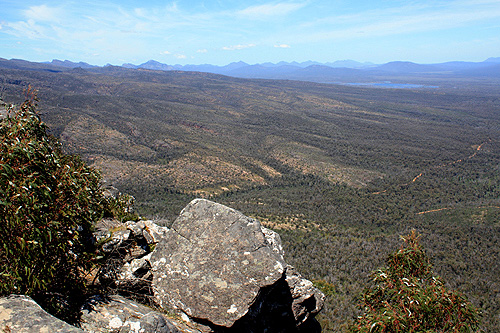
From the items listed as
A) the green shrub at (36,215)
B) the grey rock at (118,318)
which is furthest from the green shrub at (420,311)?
the green shrub at (36,215)

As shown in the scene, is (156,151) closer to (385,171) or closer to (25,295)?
(385,171)

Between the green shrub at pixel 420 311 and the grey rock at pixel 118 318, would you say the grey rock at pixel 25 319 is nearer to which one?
the grey rock at pixel 118 318

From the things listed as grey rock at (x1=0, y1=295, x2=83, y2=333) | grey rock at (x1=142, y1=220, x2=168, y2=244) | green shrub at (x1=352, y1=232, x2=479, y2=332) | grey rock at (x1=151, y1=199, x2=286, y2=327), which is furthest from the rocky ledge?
green shrub at (x1=352, y1=232, x2=479, y2=332)

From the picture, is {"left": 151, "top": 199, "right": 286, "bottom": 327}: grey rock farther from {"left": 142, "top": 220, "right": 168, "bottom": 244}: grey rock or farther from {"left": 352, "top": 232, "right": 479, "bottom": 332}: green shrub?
{"left": 352, "top": 232, "right": 479, "bottom": 332}: green shrub

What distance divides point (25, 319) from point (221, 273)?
334 centimetres

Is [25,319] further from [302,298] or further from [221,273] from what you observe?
[302,298]

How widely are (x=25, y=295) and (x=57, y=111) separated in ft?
308

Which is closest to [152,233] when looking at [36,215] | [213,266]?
[213,266]

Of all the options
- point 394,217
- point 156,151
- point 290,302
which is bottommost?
point 394,217

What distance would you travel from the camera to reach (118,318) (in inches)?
194

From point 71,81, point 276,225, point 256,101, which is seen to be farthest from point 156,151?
point 71,81

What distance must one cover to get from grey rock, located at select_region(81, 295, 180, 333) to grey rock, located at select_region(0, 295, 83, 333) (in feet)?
2.77

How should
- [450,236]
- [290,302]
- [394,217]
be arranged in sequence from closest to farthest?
[290,302] < [450,236] < [394,217]

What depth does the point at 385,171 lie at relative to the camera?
219 feet
